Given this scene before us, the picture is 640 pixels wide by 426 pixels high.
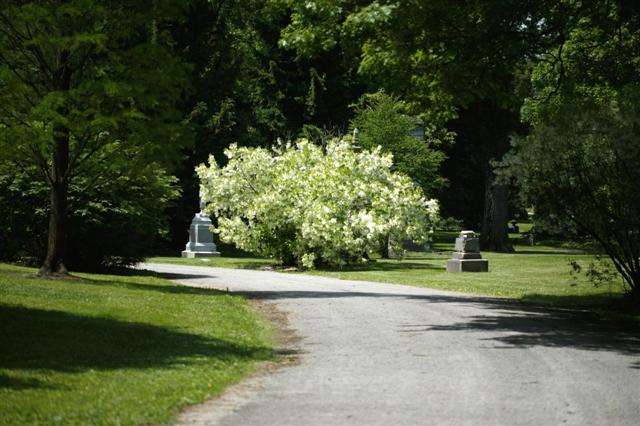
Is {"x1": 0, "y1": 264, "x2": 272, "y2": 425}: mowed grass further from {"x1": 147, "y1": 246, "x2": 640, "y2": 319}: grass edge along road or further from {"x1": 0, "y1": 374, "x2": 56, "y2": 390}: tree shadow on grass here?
{"x1": 147, "y1": 246, "x2": 640, "y2": 319}: grass edge along road

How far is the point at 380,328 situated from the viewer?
1509cm

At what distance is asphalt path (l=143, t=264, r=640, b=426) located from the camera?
27.0 ft

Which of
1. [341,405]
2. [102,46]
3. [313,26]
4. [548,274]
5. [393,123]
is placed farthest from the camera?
[393,123]

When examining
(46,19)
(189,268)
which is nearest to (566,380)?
(46,19)

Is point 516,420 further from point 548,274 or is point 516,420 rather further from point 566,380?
point 548,274

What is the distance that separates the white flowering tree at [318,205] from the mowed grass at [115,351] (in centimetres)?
1285

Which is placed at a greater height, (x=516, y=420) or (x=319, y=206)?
(x=319, y=206)

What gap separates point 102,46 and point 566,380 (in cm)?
1354

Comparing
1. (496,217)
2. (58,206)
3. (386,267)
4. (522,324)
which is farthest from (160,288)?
(496,217)

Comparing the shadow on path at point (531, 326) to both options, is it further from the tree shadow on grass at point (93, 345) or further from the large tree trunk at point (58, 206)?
the large tree trunk at point (58, 206)

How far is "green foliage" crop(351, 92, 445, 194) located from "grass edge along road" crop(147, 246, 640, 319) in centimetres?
968

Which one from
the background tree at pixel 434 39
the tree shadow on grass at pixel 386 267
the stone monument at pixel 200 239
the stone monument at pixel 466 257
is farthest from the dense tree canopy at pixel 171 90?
the stone monument at pixel 200 239

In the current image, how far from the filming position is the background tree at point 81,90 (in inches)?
800

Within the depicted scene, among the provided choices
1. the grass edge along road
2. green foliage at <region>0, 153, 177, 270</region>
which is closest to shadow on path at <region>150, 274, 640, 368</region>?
the grass edge along road
